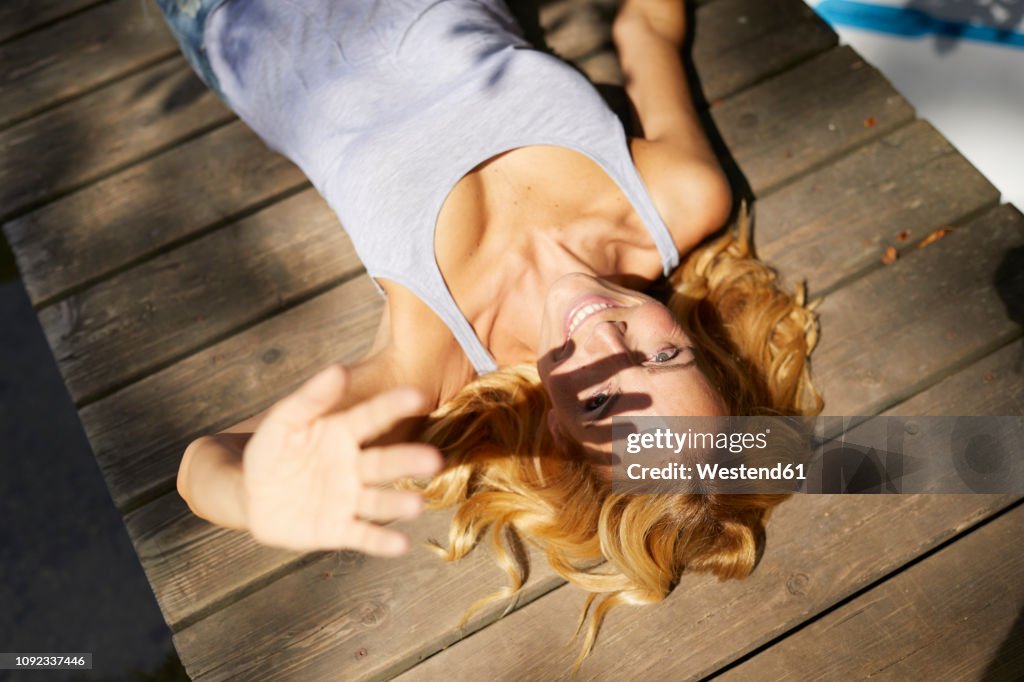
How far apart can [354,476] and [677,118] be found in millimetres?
1504

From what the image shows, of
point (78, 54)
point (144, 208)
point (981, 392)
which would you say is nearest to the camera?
point (981, 392)

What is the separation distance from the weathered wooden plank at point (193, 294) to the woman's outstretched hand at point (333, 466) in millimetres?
1029

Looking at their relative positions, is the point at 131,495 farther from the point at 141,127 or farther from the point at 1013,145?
the point at 1013,145

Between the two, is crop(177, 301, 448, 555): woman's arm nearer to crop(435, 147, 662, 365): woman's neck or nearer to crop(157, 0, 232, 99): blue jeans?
crop(435, 147, 662, 365): woman's neck

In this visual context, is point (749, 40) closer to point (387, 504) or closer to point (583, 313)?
point (583, 313)

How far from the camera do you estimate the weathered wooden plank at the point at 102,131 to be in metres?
2.52

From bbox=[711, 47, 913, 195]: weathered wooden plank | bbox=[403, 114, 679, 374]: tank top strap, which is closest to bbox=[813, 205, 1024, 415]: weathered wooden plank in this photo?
bbox=[711, 47, 913, 195]: weathered wooden plank

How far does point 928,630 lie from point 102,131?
2.81 metres

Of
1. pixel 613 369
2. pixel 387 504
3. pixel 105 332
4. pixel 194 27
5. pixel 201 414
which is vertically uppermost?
pixel 194 27

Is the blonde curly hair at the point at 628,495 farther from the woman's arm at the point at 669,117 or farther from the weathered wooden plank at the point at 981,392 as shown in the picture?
the weathered wooden plank at the point at 981,392

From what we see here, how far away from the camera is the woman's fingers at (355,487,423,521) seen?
4.15 feet

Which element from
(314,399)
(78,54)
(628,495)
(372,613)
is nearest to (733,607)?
(628,495)

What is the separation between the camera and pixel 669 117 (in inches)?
90.9

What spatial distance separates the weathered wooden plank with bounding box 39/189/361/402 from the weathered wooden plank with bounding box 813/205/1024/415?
140cm
